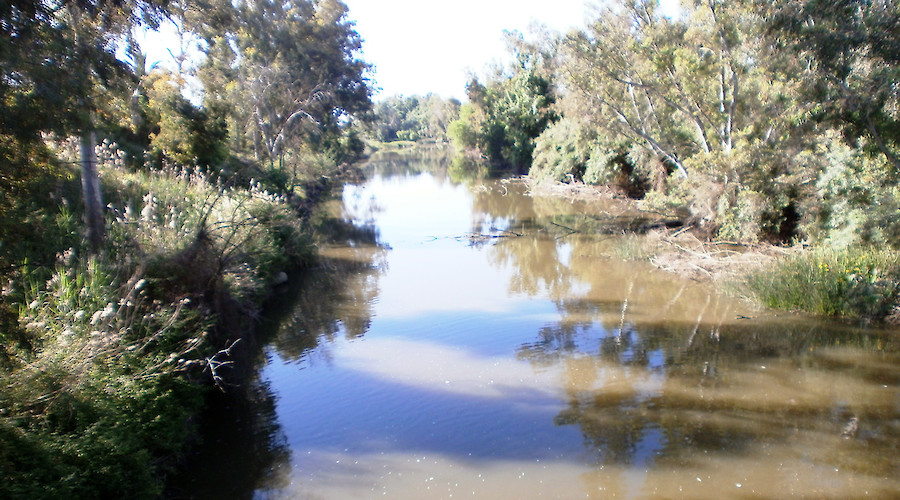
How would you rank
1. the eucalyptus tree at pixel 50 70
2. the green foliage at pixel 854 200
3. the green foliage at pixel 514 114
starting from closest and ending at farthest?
the eucalyptus tree at pixel 50 70 → the green foliage at pixel 854 200 → the green foliage at pixel 514 114

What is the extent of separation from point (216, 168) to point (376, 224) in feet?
23.7

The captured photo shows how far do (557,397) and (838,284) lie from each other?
240 inches

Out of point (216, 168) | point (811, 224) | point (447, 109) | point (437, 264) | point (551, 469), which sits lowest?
point (551, 469)

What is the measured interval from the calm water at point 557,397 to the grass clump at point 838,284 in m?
0.50

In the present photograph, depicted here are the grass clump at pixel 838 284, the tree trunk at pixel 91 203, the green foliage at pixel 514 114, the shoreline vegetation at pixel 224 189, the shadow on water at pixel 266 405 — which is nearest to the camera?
the shoreline vegetation at pixel 224 189

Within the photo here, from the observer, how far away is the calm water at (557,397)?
6164mm

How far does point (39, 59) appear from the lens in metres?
5.02

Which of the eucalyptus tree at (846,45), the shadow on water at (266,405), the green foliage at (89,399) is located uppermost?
the eucalyptus tree at (846,45)

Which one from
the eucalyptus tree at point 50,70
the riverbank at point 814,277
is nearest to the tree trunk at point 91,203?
the eucalyptus tree at point 50,70

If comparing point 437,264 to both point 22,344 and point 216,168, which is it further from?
point 22,344

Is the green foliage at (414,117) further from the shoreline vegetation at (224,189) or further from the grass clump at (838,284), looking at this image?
the grass clump at (838,284)

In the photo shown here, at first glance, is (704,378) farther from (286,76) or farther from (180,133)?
(286,76)

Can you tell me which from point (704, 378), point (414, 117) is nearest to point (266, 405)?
point (704, 378)

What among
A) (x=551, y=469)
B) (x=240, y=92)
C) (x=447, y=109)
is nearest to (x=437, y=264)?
(x=551, y=469)
